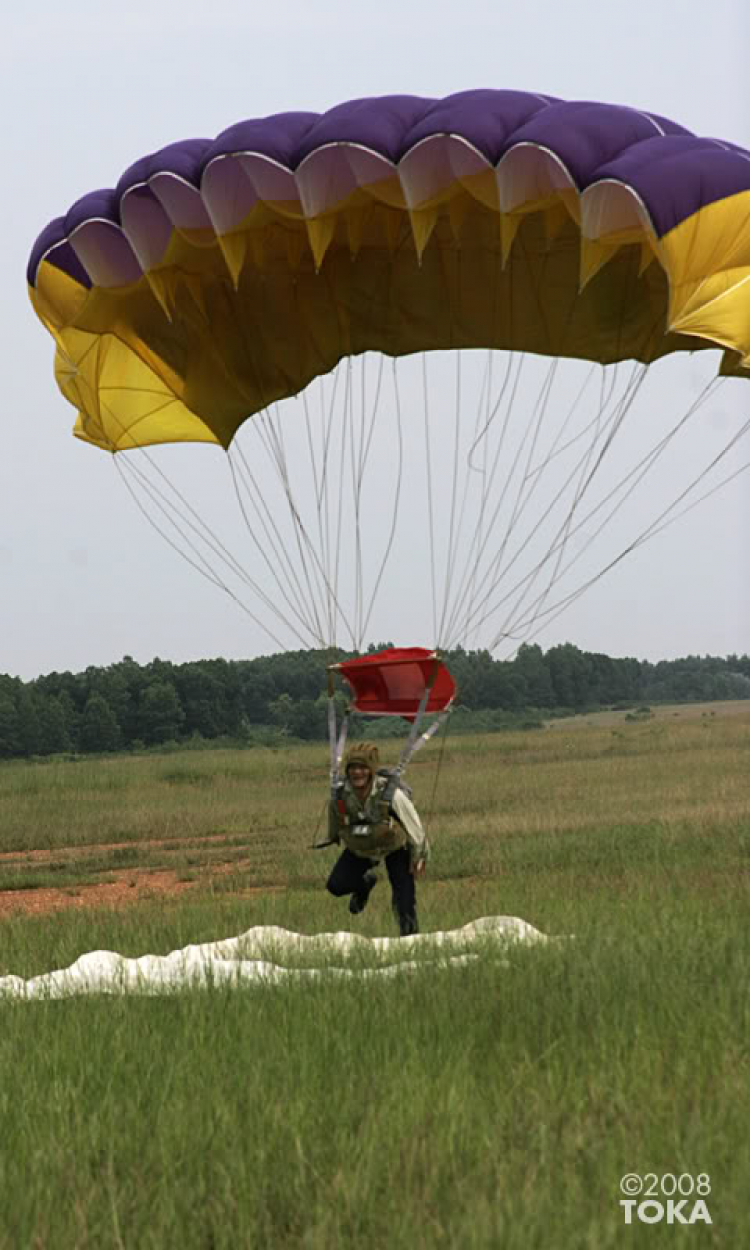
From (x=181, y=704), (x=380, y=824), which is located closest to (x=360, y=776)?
(x=380, y=824)

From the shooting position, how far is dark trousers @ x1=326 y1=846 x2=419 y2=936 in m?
8.80

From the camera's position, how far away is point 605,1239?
3.12 m

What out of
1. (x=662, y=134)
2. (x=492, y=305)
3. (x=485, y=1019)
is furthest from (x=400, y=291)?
(x=485, y=1019)

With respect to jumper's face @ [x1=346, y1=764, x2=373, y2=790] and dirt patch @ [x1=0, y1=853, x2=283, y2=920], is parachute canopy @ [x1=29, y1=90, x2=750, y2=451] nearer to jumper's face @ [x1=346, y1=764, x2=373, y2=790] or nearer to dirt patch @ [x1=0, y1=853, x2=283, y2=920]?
jumper's face @ [x1=346, y1=764, x2=373, y2=790]

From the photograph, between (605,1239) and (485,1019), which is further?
(485,1019)

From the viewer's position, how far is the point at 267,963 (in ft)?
22.7

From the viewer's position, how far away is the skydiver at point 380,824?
858 cm

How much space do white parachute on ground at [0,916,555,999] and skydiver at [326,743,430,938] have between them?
2.38 feet

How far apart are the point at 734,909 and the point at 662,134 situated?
5035mm

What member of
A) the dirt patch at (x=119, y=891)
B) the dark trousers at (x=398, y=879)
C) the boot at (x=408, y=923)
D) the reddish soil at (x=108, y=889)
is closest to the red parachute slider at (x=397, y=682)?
the dark trousers at (x=398, y=879)

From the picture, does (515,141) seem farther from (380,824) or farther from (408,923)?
(408,923)

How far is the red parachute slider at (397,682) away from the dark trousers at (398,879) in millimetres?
1068

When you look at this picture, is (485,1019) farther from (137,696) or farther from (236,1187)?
(137,696)

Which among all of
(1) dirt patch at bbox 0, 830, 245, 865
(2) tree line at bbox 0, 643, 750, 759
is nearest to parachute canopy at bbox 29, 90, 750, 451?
(1) dirt patch at bbox 0, 830, 245, 865
